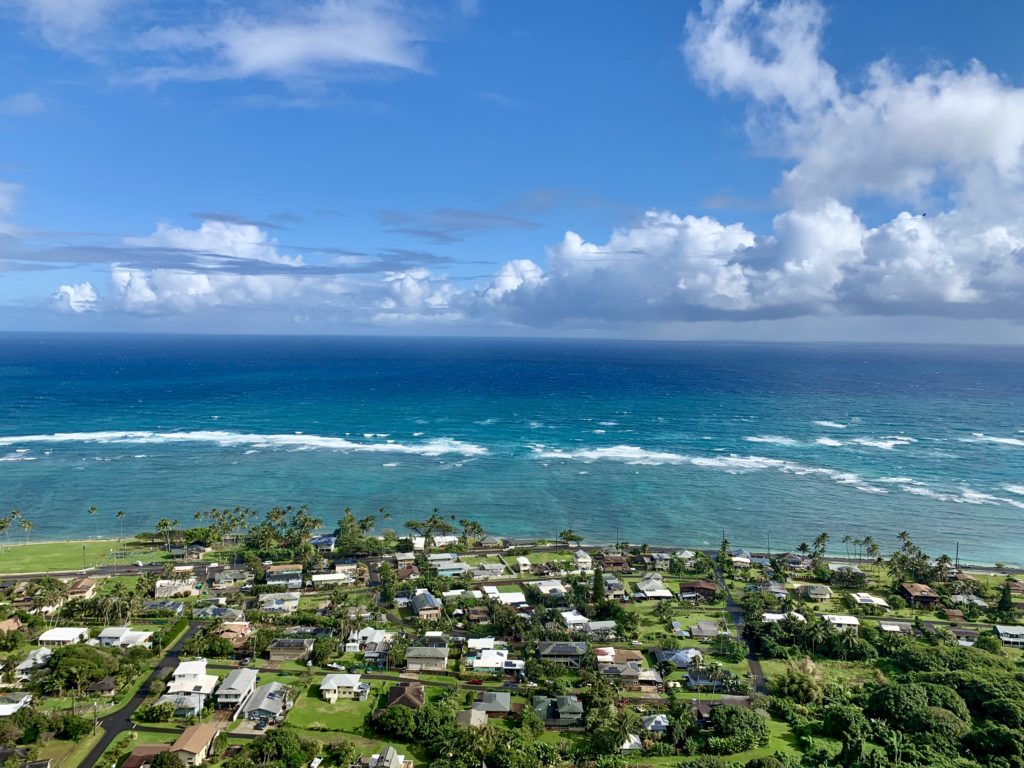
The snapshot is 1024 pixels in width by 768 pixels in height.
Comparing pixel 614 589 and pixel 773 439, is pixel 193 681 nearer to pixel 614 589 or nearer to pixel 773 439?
pixel 614 589

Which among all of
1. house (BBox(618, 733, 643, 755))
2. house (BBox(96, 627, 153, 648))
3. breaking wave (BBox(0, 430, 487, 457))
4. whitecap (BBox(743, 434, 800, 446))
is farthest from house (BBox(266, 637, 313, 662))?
whitecap (BBox(743, 434, 800, 446))

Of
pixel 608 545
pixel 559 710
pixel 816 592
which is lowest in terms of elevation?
pixel 608 545

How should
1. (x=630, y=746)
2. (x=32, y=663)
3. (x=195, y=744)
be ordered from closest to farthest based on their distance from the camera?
(x=195, y=744) < (x=630, y=746) < (x=32, y=663)

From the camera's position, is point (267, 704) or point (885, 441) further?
Result: point (885, 441)

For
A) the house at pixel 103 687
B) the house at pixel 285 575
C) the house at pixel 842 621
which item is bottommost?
the house at pixel 842 621

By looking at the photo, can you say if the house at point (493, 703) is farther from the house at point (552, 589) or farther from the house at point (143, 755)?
the house at point (552, 589)

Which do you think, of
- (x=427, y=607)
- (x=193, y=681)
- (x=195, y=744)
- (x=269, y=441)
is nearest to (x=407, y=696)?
(x=195, y=744)

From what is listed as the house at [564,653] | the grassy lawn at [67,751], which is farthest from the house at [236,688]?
the house at [564,653]
